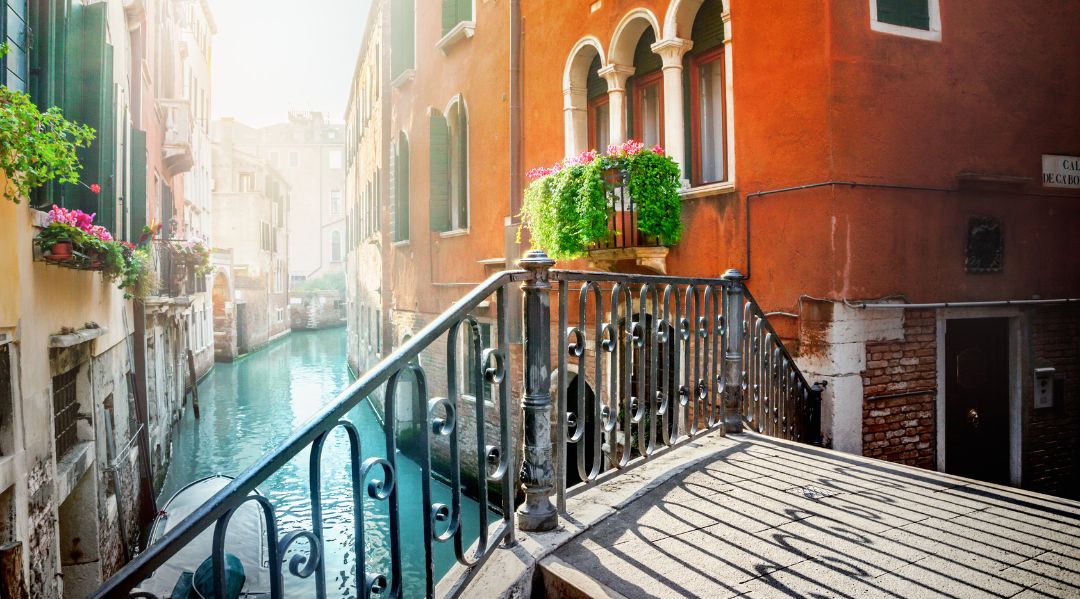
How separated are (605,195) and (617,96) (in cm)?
172

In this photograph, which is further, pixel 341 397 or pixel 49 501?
pixel 49 501

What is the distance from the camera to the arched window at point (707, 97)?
244 inches

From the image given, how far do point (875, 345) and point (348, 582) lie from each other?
6.85 meters

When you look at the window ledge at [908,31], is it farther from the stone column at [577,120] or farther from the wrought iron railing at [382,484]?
the wrought iron railing at [382,484]

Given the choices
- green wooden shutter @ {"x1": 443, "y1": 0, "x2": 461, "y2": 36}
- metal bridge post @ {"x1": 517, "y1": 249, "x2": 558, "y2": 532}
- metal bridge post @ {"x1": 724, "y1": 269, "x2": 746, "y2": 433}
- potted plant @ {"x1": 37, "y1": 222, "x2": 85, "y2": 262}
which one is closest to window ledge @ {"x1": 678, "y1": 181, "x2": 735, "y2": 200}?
metal bridge post @ {"x1": 724, "y1": 269, "x2": 746, "y2": 433}

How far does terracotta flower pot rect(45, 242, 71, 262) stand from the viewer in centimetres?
471

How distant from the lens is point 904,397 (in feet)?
17.5

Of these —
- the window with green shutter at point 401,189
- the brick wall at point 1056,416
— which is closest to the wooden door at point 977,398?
the brick wall at point 1056,416

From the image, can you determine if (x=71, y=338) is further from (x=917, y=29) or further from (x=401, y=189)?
(x=401, y=189)

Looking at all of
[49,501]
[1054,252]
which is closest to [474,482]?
[49,501]

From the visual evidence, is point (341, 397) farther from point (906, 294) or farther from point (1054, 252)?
point (1054, 252)

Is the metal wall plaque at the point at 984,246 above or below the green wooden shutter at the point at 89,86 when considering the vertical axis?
below

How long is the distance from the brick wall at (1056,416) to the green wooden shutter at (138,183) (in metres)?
10.0

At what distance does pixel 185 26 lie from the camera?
1706 centimetres
